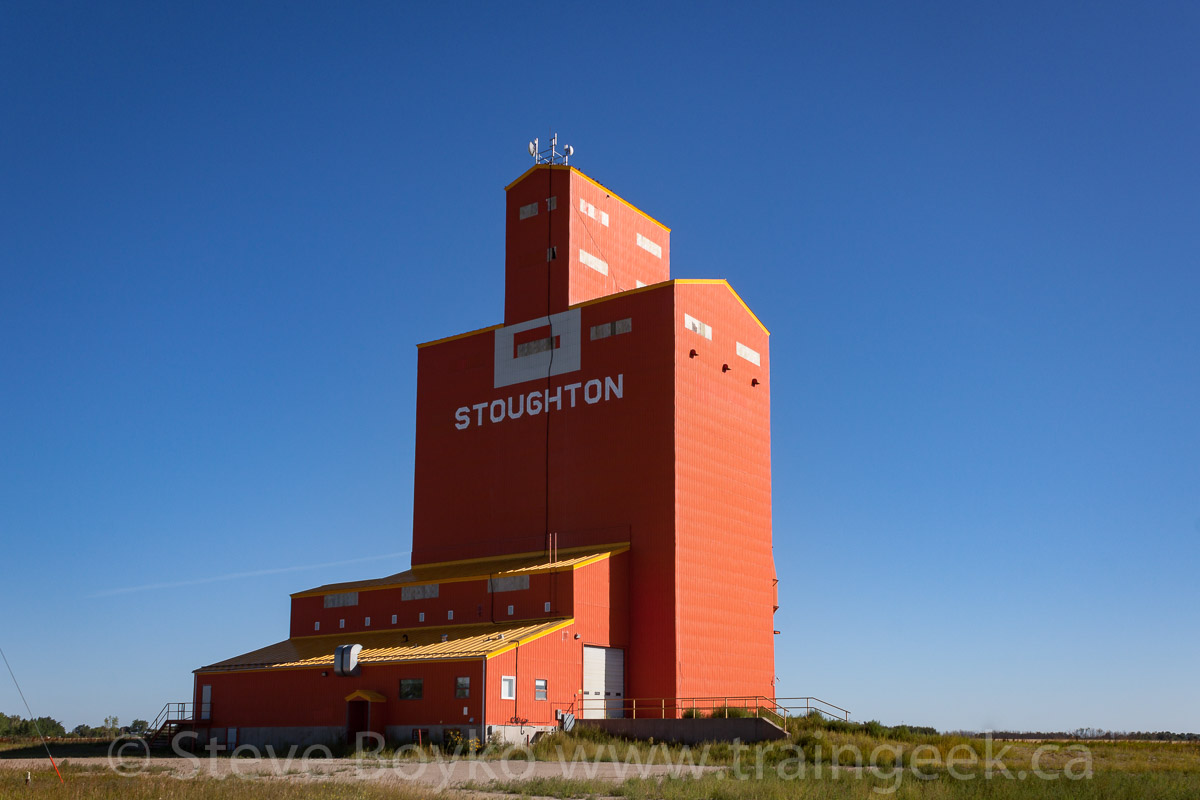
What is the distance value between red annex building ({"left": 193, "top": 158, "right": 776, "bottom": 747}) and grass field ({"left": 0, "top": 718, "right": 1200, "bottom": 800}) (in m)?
3.61

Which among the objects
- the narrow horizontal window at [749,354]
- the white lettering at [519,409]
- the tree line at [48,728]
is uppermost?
the narrow horizontal window at [749,354]

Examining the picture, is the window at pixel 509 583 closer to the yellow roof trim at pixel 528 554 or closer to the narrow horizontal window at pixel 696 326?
the yellow roof trim at pixel 528 554

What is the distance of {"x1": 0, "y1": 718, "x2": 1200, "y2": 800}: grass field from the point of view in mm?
22422

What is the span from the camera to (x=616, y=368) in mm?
45000

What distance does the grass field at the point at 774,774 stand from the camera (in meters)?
22.4

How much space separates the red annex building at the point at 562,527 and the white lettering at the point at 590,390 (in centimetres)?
9

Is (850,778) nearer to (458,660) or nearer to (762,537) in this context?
(458,660)

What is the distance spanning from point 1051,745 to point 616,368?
802 inches

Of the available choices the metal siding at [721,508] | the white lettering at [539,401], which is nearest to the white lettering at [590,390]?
the white lettering at [539,401]

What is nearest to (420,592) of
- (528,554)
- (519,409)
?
(528,554)

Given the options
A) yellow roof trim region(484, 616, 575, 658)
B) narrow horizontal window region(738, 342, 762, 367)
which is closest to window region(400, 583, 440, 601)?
yellow roof trim region(484, 616, 575, 658)

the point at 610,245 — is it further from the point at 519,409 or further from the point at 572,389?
the point at 519,409

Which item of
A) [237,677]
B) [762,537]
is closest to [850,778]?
[762,537]

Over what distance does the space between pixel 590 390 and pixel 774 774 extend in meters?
21.7
